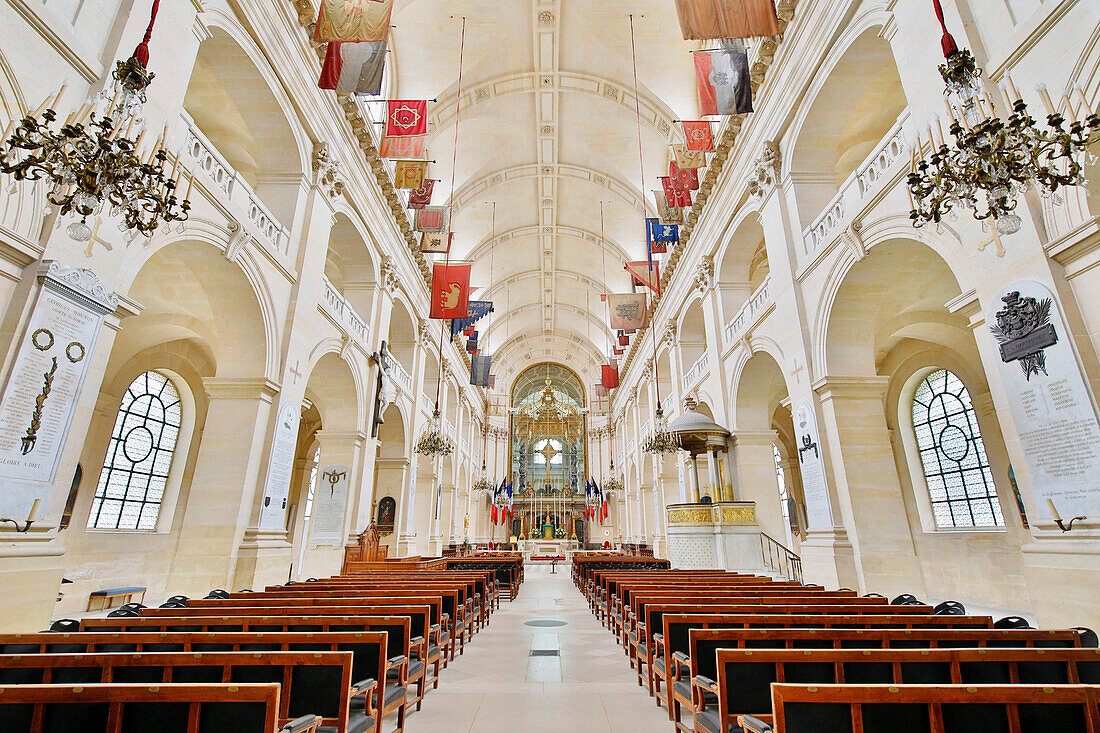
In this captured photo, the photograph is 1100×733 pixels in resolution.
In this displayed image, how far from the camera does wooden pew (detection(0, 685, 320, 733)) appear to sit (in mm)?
1719

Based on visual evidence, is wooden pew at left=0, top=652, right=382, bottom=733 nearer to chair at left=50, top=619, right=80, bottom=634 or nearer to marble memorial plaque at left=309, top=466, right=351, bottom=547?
chair at left=50, top=619, right=80, bottom=634

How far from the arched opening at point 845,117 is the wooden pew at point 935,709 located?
364 inches

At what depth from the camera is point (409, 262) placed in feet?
55.0

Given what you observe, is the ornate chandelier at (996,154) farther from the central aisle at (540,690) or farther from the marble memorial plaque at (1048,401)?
the central aisle at (540,690)

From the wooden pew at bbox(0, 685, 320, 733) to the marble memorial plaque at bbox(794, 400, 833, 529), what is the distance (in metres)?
8.59

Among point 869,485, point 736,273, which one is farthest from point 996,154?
point 736,273

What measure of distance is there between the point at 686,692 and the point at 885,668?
48.3 inches

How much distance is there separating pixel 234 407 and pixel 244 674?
23.4 feet

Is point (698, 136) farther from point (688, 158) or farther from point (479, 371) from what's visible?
point (479, 371)

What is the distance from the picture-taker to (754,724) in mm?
2129

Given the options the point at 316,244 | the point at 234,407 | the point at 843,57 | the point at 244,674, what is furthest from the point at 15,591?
the point at 843,57

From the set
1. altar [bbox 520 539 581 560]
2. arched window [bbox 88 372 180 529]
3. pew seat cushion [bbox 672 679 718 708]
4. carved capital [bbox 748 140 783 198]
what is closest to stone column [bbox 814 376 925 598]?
carved capital [bbox 748 140 783 198]

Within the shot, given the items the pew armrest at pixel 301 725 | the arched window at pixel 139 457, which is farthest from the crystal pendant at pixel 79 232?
the arched window at pixel 139 457

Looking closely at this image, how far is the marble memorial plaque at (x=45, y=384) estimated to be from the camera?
4316mm
